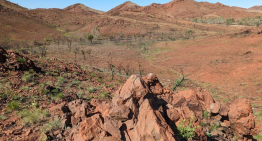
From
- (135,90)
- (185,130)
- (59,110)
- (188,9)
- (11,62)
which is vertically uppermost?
(188,9)

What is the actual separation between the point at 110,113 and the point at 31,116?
3.46m

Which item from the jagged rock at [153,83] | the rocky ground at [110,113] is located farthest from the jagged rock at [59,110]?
the jagged rock at [153,83]

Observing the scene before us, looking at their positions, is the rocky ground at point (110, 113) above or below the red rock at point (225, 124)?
above

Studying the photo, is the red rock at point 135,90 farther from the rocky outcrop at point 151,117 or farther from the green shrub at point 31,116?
the green shrub at point 31,116

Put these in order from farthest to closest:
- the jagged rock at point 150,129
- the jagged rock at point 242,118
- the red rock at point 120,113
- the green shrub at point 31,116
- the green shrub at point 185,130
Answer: the jagged rock at point 242,118, the green shrub at point 31,116, the green shrub at point 185,130, the red rock at point 120,113, the jagged rock at point 150,129

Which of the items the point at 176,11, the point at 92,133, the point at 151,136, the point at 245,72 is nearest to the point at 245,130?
the point at 151,136

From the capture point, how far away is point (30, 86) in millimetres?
8109

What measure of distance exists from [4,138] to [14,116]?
56.4 inches

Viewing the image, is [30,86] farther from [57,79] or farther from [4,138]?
[4,138]

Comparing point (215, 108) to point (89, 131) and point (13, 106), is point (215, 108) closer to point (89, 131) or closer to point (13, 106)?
point (89, 131)

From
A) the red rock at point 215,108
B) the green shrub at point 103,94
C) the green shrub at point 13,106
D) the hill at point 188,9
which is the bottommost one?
the green shrub at point 103,94

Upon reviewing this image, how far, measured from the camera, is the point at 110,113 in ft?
13.6

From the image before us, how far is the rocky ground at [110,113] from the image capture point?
12.9 ft

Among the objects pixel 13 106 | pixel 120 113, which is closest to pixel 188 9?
pixel 120 113
